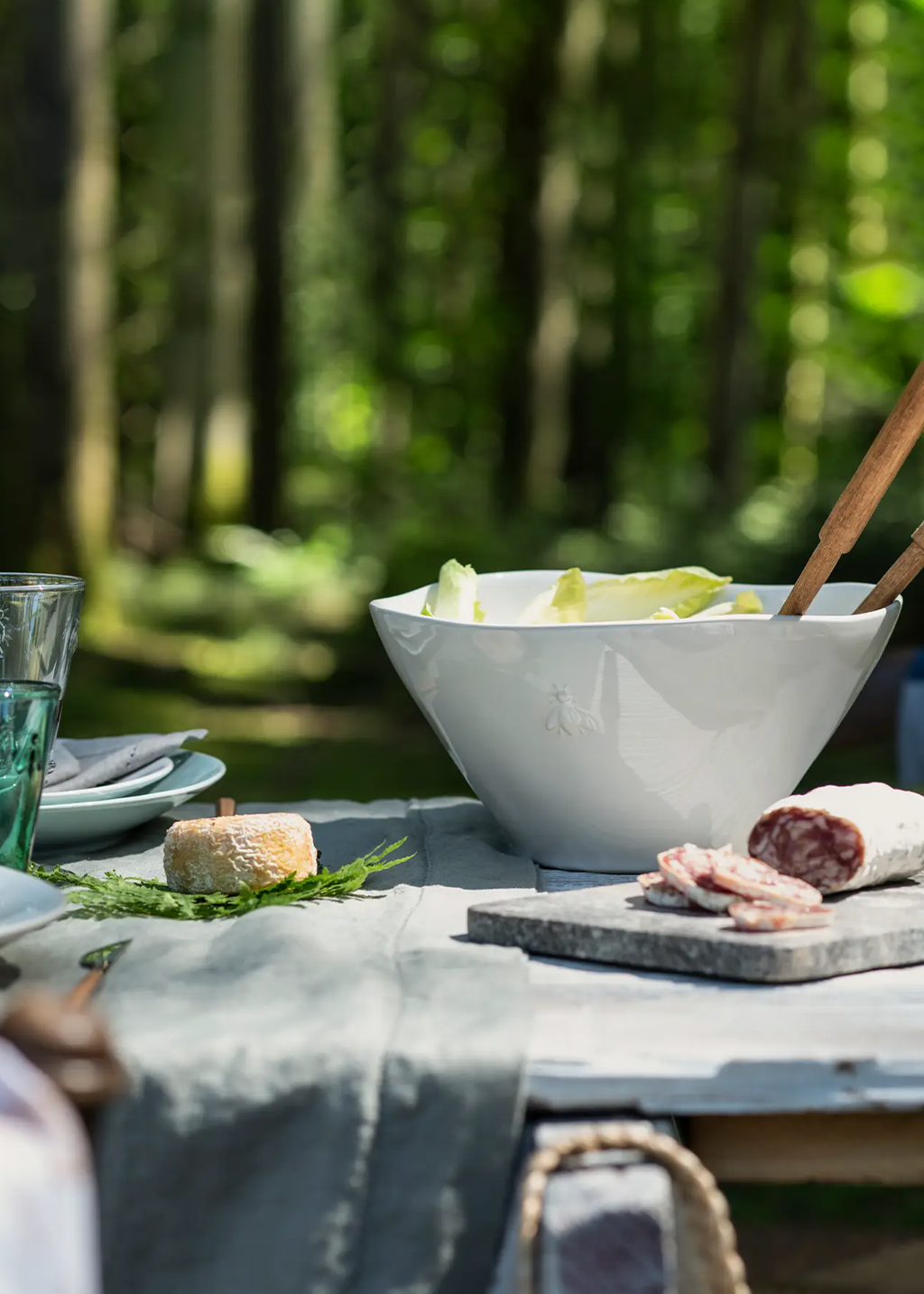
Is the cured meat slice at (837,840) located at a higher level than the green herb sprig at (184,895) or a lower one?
higher

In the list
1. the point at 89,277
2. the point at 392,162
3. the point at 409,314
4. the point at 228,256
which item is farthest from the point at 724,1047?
the point at 409,314

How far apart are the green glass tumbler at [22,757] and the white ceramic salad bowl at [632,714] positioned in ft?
1.08

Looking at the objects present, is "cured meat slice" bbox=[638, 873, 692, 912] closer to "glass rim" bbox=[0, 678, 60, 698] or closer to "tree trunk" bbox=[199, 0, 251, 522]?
"glass rim" bbox=[0, 678, 60, 698]

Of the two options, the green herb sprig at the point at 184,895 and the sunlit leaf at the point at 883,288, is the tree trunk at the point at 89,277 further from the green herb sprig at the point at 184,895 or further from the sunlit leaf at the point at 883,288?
the green herb sprig at the point at 184,895

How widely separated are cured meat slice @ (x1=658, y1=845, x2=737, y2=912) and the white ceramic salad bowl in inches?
6.8

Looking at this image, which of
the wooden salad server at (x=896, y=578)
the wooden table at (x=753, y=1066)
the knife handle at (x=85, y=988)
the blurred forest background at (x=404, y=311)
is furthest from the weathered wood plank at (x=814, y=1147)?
the blurred forest background at (x=404, y=311)

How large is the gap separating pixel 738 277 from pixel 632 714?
798cm

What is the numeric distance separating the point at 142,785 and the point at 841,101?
12628mm

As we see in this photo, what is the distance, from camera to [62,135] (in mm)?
7016

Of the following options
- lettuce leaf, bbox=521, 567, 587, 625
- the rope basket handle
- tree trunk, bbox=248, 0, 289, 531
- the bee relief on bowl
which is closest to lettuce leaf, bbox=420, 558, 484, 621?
lettuce leaf, bbox=521, 567, 587, 625

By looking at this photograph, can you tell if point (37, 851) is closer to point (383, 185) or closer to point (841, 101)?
point (383, 185)

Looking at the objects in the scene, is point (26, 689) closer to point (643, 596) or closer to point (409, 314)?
point (643, 596)

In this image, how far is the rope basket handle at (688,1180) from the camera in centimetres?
81

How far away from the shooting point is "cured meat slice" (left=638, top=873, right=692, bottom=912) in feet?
3.73
